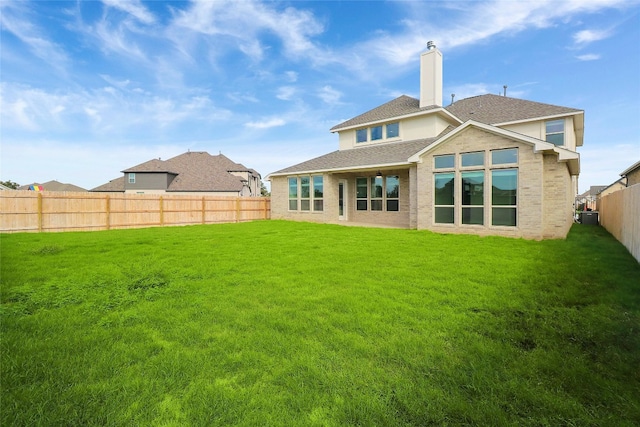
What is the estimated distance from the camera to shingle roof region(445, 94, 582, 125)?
1675 centimetres

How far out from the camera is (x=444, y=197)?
494 inches

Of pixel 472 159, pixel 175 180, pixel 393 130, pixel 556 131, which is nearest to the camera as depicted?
pixel 472 159

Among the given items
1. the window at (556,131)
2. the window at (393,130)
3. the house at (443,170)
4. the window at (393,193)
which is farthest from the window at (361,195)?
Result: the window at (556,131)

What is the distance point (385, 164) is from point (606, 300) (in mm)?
10817

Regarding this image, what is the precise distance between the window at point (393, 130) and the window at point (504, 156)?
7672mm

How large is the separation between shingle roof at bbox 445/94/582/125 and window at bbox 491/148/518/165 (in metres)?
8.04

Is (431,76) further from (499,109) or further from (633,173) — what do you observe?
(633,173)

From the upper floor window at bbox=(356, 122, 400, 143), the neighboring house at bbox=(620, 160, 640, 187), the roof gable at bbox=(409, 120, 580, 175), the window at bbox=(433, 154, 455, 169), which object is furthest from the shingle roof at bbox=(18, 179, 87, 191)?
the neighboring house at bbox=(620, 160, 640, 187)

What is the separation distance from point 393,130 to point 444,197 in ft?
24.3

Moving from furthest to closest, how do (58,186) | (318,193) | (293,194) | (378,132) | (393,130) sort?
(58,186)
(293,194)
(378,132)
(393,130)
(318,193)

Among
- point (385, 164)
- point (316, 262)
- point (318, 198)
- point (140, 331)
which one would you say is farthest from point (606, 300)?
point (318, 198)

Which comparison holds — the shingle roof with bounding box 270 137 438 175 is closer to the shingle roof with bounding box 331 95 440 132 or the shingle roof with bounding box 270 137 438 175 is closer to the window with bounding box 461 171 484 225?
the shingle roof with bounding box 331 95 440 132

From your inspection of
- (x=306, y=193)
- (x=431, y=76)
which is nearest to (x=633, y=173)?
(x=431, y=76)

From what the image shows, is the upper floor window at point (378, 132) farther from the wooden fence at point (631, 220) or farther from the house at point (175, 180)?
the house at point (175, 180)
